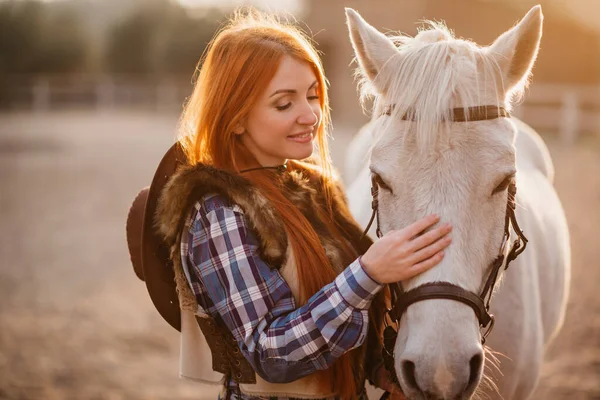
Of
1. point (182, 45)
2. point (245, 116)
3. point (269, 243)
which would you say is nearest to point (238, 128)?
point (245, 116)

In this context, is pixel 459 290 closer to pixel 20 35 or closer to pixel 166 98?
pixel 166 98

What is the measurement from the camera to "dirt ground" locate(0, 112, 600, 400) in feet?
15.0

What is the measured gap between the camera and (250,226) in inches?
72.0

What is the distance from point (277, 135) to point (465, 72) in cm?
63

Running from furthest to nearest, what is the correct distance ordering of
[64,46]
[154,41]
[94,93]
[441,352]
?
[154,41] → [64,46] → [94,93] → [441,352]

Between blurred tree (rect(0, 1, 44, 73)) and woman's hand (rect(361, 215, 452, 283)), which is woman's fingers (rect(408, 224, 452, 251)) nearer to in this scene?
woman's hand (rect(361, 215, 452, 283))

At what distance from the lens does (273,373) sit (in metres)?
1.74

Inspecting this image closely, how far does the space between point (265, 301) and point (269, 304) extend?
20 mm

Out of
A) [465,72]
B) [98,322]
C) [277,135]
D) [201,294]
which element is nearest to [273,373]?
[201,294]

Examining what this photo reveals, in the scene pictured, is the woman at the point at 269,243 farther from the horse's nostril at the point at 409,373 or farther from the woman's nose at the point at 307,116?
the horse's nostril at the point at 409,373

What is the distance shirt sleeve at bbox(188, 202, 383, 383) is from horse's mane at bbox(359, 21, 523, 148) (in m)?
0.51

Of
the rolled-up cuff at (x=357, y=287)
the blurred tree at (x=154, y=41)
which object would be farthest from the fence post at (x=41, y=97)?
the rolled-up cuff at (x=357, y=287)

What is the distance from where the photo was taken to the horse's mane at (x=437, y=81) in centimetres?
182

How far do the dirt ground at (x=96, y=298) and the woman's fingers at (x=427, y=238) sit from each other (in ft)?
10.5
